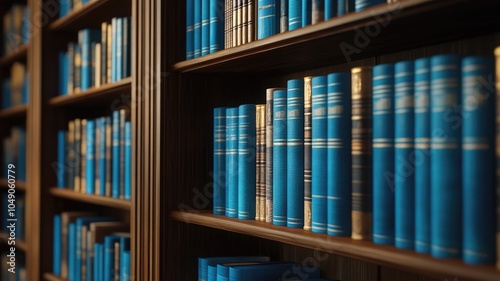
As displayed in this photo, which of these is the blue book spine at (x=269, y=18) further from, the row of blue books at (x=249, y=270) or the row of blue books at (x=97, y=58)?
the row of blue books at (x=97, y=58)

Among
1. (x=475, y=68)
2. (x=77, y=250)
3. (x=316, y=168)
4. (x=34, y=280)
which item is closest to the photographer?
(x=475, y=68)

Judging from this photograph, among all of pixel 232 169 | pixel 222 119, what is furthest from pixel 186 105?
pixel 232 169

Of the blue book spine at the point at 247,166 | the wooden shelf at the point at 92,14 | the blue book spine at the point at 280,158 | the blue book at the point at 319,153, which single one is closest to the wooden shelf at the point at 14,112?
the wooden shelf at the point at 92,14

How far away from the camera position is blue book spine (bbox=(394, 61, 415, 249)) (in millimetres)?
880

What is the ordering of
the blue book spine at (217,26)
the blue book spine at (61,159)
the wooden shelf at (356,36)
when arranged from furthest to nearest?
the blue book spine at (61,159) → the blue book spine at (217,26) → the wooden shelf at (356,36)

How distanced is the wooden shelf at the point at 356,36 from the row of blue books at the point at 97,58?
1.52 ft

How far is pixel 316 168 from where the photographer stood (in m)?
1.06

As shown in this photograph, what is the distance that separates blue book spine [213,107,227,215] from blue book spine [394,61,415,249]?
545mm

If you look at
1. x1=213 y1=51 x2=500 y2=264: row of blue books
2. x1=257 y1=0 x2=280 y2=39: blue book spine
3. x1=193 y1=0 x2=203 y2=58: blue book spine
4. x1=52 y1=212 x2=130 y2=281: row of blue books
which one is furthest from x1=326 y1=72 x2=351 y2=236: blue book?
x1=52 y1=212 x2=130 y2=281: row of blue books

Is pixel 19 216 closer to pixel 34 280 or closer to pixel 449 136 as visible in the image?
pixel 34 280

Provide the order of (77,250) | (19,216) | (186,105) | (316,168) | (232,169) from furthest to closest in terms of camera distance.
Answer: (19,216), (77,250), (186,105), (232,169), (316,168)

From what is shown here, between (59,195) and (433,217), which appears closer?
(433,217)

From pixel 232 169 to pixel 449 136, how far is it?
23.3 inches

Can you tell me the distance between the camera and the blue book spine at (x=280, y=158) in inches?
45.8
